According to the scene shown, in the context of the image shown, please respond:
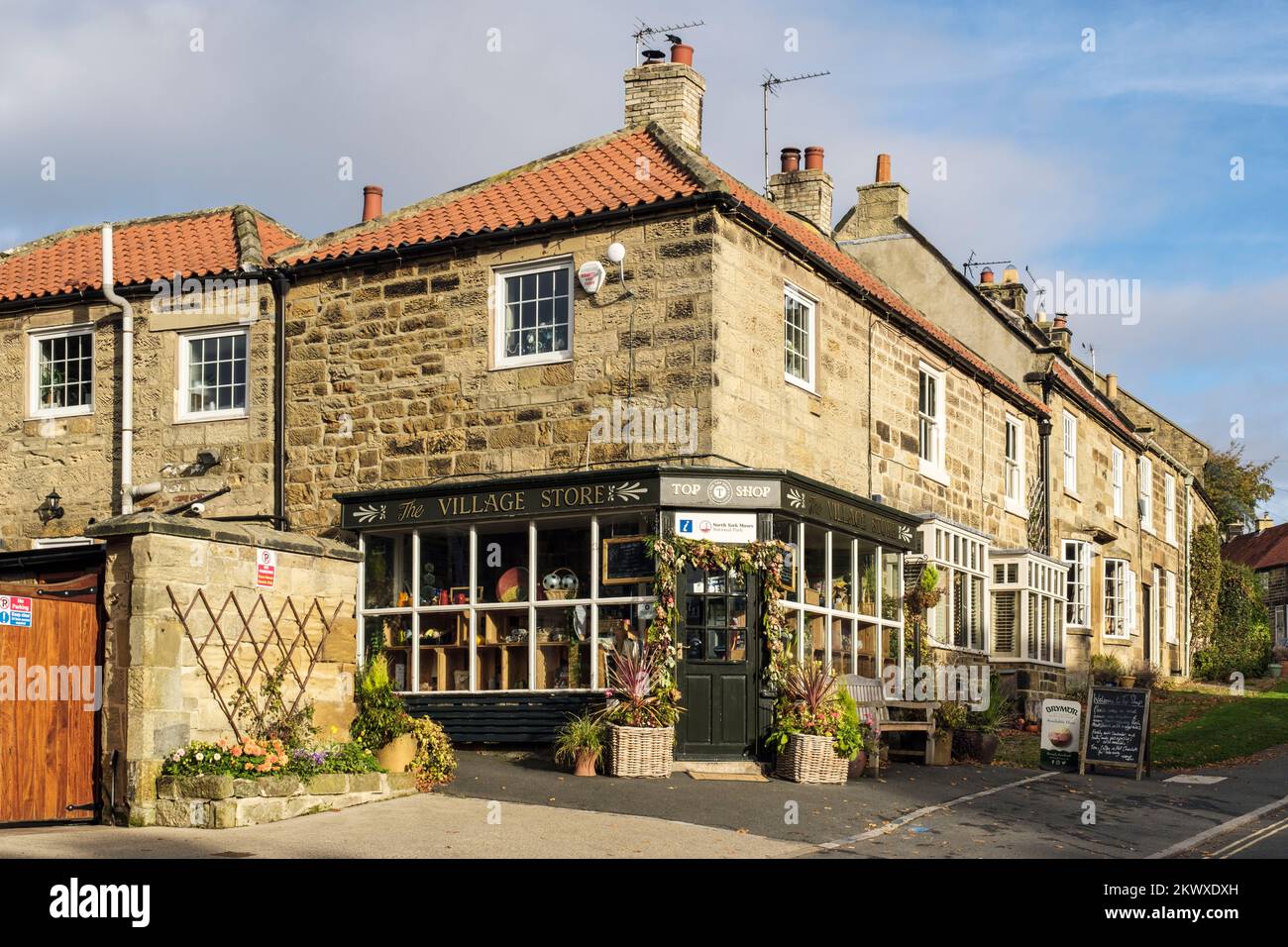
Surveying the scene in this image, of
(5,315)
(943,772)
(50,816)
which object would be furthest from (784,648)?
(5,315)

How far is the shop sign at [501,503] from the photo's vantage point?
59.8ft

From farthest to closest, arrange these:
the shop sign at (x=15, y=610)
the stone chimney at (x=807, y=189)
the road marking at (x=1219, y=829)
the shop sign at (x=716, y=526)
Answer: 1. the stone chimney at (x=807, y=189)
2. the shop sign at (x=716, y=526)
3. the road marking at (x=1219, y=829)
4. the shop sign at (x=15, y=610)

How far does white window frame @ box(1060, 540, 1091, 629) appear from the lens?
3080cm

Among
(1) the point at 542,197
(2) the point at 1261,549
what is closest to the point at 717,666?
(1) the point at 542,197

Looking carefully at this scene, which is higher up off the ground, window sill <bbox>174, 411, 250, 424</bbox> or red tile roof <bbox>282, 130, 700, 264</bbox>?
red tile roof <bbox>282, 130, 700, 264</bbox>

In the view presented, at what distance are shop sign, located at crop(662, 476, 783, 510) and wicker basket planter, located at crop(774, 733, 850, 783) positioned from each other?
2673 mm

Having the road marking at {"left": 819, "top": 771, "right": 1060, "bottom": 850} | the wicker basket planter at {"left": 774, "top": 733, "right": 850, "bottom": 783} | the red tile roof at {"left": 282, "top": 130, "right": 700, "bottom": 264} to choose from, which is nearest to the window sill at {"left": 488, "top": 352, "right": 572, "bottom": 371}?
the red tile roof at {"left": 282, "top": 130, "right": 700, "bottom": 264}

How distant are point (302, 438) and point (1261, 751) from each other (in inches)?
548

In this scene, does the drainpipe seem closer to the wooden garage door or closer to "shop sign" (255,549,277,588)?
"shop sign" (255,549,277,588)

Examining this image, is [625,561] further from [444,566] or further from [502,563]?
[444,566]

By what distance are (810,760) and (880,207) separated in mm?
15410

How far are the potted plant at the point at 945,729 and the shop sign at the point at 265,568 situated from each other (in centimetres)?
899

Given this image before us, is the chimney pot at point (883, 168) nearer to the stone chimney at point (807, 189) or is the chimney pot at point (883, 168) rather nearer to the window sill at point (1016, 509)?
the stone chimney at point (807, 189)

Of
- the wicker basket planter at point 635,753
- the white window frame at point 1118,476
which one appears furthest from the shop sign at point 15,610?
the white window frame at point 1118,476
